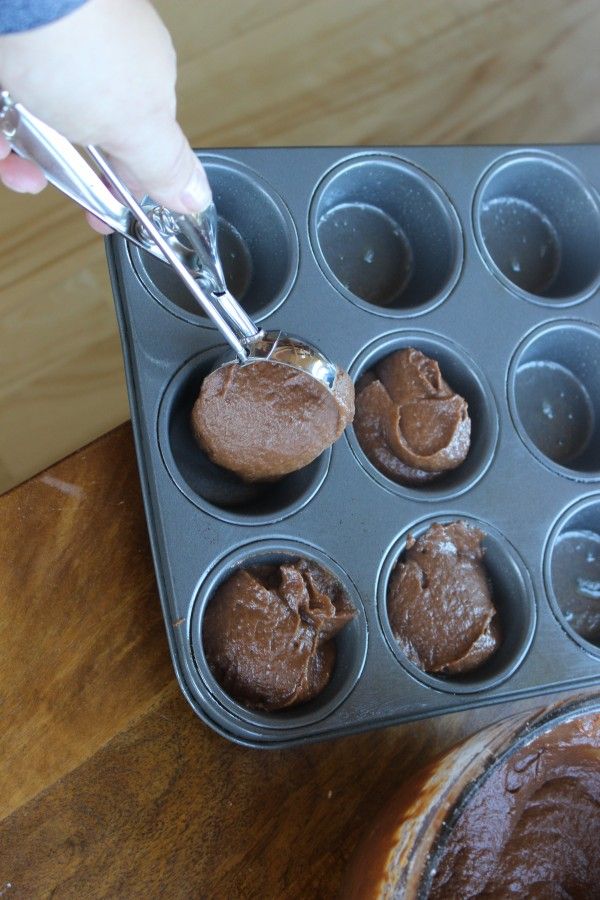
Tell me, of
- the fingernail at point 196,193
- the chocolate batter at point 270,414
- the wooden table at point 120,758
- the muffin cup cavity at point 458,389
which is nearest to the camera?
the fingernail at point 196,193

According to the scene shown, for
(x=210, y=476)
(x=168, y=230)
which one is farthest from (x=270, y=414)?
(x=168, y=230)

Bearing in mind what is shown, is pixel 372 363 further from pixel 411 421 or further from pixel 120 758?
pixel 120 758

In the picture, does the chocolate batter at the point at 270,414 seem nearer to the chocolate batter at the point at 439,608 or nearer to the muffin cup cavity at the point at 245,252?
the muffin cup cavity at the point at 245,252

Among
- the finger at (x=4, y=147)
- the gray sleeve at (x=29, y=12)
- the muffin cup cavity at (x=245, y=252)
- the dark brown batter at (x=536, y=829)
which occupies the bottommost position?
the dark brown batter at (x=536, y=829)

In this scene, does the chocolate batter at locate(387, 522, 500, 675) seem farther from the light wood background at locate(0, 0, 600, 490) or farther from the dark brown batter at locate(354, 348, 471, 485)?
the light wood background at locate(0, 0, 600, 490)

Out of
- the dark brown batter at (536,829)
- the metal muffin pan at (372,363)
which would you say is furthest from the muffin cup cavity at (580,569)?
the dark brown batter at (536,829)
